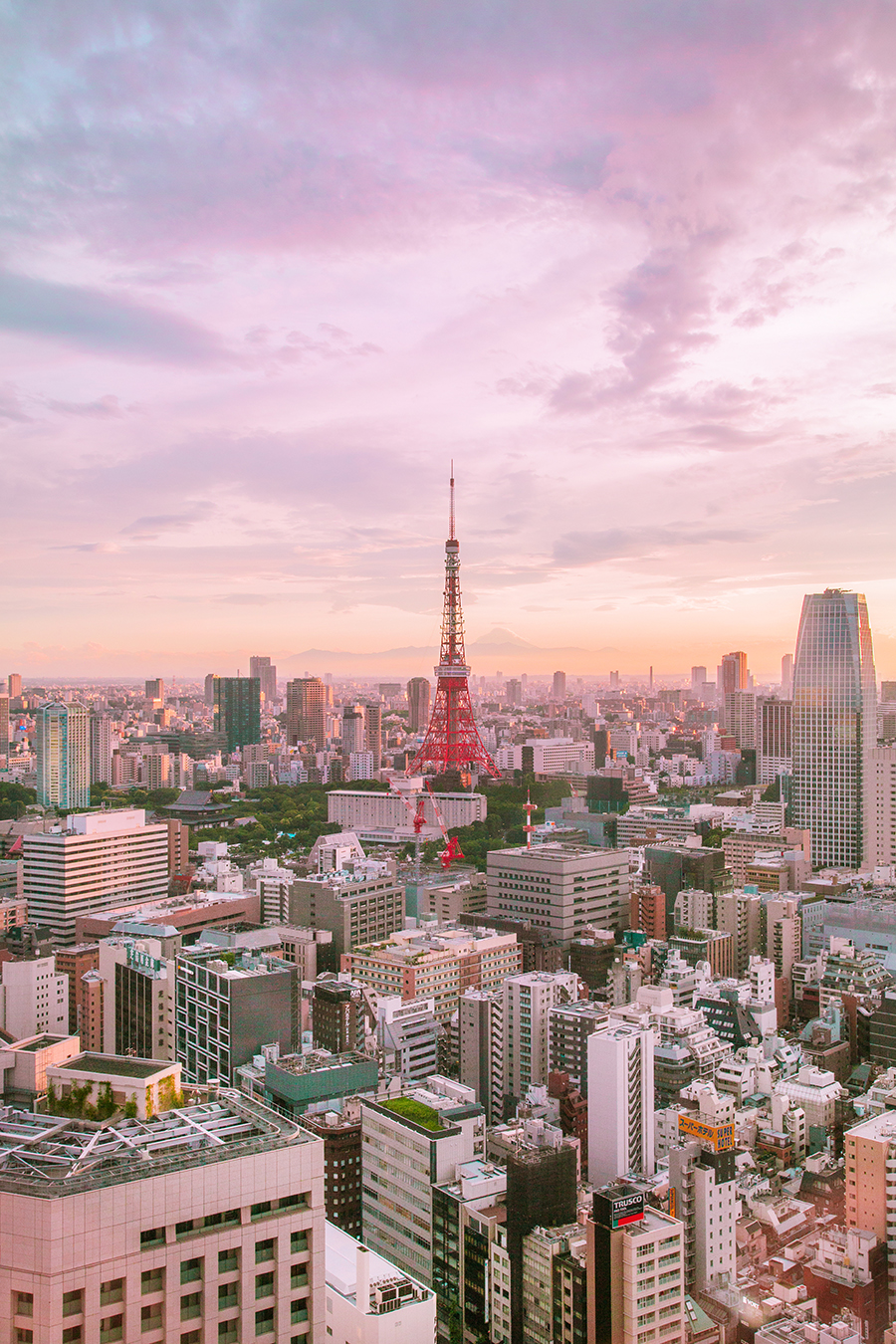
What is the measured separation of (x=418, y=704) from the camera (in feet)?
96.5

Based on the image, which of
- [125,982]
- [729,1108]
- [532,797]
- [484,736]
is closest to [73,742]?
[532,797]

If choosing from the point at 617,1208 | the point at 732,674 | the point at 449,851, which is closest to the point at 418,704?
the point at 732,674

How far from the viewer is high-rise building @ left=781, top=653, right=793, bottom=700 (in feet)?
54.7

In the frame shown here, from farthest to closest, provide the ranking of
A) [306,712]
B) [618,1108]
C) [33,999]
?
1. [306,712]
2. [33,999]
3. [618,1108]

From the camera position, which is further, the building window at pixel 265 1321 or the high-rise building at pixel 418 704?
the high-rise building at pixel 418 704

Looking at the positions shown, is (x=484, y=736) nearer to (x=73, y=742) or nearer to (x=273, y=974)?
(x=73, y=742)

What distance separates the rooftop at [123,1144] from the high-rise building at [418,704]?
84.9 feet

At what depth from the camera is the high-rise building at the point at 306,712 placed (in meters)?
29.1

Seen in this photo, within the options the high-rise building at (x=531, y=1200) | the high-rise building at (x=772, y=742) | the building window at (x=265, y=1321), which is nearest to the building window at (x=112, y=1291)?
the building window at (x=265, y=1321)

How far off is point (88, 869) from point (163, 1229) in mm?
10141

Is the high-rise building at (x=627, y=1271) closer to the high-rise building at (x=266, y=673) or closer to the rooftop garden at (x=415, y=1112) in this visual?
the rooftop garden at (x=415, y=1112)

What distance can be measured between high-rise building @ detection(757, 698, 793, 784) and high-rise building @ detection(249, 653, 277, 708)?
48.1ft

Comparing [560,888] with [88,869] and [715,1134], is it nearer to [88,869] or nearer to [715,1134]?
[715,1134]

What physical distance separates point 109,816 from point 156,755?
33.6 ft
